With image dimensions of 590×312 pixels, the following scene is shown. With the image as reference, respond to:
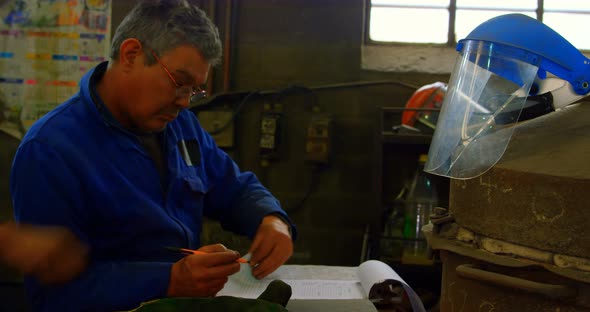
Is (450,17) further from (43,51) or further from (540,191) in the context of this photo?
(43,51)

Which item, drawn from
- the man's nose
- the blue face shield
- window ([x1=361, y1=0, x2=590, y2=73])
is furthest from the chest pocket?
window ([x1=361, y1=0, x2=590, y2=73])

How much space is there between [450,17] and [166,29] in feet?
6.35

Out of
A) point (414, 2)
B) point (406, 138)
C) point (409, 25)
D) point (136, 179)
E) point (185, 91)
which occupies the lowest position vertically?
point (136, 179)

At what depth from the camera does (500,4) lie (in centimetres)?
273

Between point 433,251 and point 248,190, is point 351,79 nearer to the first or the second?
point 248,190

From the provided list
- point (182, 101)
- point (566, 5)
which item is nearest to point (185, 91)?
point (182, 101)

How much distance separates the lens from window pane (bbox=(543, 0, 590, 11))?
2701mm

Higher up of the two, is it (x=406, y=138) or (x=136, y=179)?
(x=406, y=138)

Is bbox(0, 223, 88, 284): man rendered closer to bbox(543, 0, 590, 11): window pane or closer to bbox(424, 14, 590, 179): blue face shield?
bbox(424, 14, 590, 179): blue face shield

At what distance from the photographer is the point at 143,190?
1.22 metres

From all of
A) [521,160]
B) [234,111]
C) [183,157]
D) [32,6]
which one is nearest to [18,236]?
[183,157]

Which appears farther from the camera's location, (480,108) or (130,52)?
(130,52)

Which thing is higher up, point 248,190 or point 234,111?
point 234,111

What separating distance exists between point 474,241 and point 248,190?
72 cm
